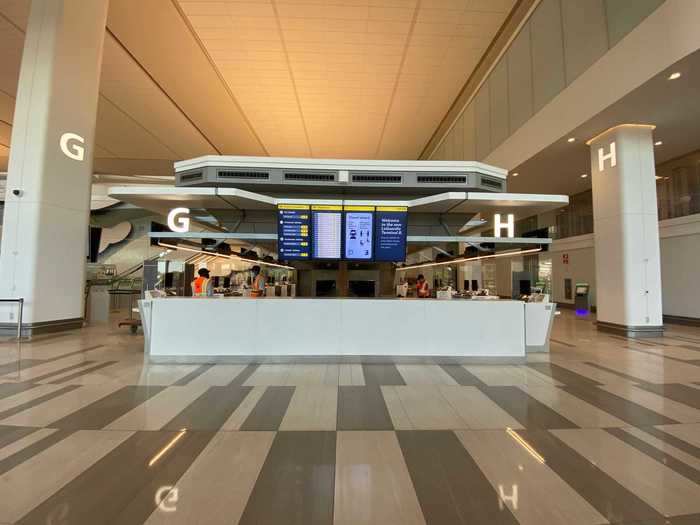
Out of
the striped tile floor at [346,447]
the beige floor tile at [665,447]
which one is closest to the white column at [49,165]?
the striped tile floor at [346,447]

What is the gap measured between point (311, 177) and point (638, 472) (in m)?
6.14

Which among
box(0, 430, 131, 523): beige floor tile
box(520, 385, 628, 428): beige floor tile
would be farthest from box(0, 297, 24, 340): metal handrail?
box(520, 385, 628, 428): beige floor tile

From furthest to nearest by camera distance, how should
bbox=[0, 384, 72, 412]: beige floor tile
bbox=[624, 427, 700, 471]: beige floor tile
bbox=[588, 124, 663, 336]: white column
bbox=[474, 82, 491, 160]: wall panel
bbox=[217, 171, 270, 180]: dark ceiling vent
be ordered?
bbox=[474, 82, 491, 160]: wall panel → bbox=[588, 124, 663, 336]: white column → bbox=[217, 171, 270, 180]: dark ceiling vent → bbox=[0, 384, 72, 412]: beige floor tile → bbox=[624, 427, 700, 471]: beige floor tile

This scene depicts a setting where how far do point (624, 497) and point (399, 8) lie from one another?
402 inches

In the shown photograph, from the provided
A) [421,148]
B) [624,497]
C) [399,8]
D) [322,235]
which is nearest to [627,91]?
[399,8]

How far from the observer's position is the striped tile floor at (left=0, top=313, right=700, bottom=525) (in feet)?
6.36

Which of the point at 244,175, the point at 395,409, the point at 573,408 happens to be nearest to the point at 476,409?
the point at 395,409

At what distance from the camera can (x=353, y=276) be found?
804cm

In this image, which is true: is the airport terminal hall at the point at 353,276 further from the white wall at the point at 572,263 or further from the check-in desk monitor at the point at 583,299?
the white wall at the point at 572,263

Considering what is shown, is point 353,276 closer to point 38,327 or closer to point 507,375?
point 507,375

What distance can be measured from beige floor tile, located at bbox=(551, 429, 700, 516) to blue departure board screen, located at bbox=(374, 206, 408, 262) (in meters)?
3.70

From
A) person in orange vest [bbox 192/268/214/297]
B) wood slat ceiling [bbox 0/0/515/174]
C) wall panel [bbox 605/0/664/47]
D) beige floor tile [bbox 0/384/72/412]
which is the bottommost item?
beige floor tile [bbox 0/384/72/412]

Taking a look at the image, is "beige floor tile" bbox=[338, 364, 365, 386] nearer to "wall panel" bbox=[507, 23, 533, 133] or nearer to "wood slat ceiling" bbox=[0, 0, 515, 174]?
"wood slat ceiling" bbox=[0, 0, 515, 174]

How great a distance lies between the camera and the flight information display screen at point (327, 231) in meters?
6.15
